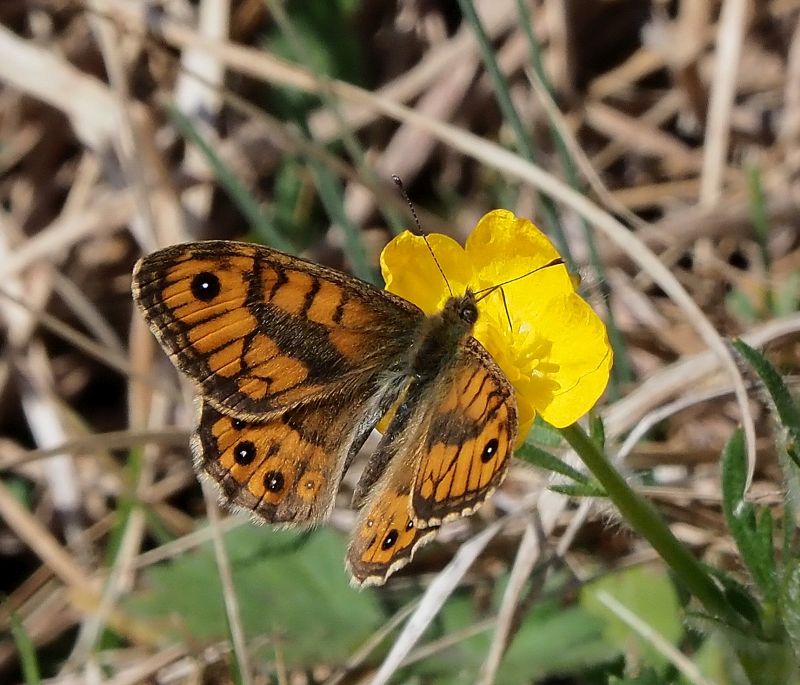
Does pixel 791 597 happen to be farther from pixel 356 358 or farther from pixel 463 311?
pixel 356 358

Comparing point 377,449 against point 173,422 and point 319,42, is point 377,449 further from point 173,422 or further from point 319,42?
point 319,42

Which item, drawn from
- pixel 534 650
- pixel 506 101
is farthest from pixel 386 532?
pixel 506 101

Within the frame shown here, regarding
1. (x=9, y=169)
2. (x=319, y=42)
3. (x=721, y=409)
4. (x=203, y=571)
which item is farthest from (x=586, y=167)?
(x=9, y=169)

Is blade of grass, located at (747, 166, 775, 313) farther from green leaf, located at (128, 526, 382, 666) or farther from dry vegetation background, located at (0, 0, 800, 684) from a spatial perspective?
green leaf, located at (128, 526, 382, 666)

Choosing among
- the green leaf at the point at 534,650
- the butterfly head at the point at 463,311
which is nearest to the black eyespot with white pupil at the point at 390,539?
the butterfly head at the point at 463,311

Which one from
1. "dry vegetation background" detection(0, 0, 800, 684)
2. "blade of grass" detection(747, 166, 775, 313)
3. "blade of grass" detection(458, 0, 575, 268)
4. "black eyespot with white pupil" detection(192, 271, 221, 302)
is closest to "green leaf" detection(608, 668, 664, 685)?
"dry vegetation background" detection(0, 0, 800, 684)
